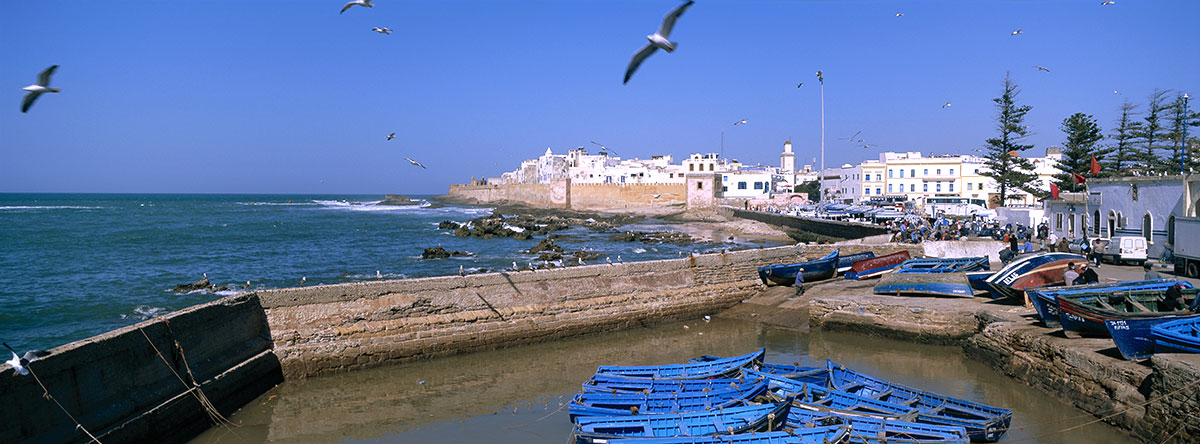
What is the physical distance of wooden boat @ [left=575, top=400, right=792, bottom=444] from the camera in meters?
8.55

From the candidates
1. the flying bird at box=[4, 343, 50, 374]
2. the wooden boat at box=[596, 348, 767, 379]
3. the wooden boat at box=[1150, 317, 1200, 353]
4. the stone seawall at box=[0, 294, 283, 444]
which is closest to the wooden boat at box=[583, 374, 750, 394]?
the wooden boat at box=[596, 348, 767, 379]

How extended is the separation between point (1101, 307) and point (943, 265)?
8482 mm

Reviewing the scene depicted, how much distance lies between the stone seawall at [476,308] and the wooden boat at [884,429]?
751 centimetres

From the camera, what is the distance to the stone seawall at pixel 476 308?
12914 mm

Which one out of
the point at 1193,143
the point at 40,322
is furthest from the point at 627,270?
the point at 1193,143

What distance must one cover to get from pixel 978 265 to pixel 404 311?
51.7 feet

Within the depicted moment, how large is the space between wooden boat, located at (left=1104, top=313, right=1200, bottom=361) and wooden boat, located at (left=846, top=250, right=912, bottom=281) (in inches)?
419

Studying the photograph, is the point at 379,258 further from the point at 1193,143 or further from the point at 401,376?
the point at 1193,143

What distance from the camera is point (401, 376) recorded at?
13.0m

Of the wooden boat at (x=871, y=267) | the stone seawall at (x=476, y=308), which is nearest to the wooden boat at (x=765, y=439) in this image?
the stone seawall at (x=476, y=308)

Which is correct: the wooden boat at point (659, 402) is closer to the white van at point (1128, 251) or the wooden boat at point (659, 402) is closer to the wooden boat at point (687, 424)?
the wooden boat at point (687, 424)

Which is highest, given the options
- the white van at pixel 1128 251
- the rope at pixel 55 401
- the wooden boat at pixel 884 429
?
the white van at pixel 1128 251

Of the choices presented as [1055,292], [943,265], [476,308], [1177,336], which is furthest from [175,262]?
[1177,336]

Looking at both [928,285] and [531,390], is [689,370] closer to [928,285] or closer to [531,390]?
[531,390]
